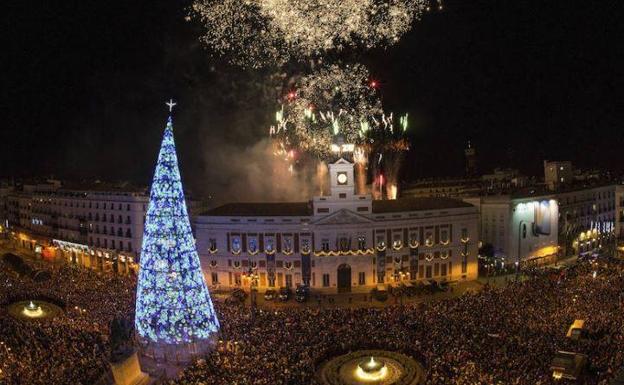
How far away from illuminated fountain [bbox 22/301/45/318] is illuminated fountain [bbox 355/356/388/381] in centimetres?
2304

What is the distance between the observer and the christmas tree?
29.8m

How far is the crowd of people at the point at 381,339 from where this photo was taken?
24.9 metres

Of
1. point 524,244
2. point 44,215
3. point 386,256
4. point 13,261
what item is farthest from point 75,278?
point 524,244

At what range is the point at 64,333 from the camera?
3114 centimetres

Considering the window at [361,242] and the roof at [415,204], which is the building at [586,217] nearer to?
the roof at [415,204]

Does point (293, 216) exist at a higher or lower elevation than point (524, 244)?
higher

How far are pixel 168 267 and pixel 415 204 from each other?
32318 millimetres

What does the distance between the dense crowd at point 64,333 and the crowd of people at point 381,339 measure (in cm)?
7

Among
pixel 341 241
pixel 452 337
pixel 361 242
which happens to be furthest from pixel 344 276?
pixel 452 337

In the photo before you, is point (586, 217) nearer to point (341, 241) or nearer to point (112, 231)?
point (341, 241)

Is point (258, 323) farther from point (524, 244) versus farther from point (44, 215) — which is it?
Answer: point (44, 215)

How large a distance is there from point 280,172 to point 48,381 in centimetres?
4576

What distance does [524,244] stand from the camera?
2393 inches

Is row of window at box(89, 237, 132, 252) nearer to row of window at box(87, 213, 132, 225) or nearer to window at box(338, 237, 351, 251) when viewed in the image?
row of window at box(87, 213, 132, 225)
